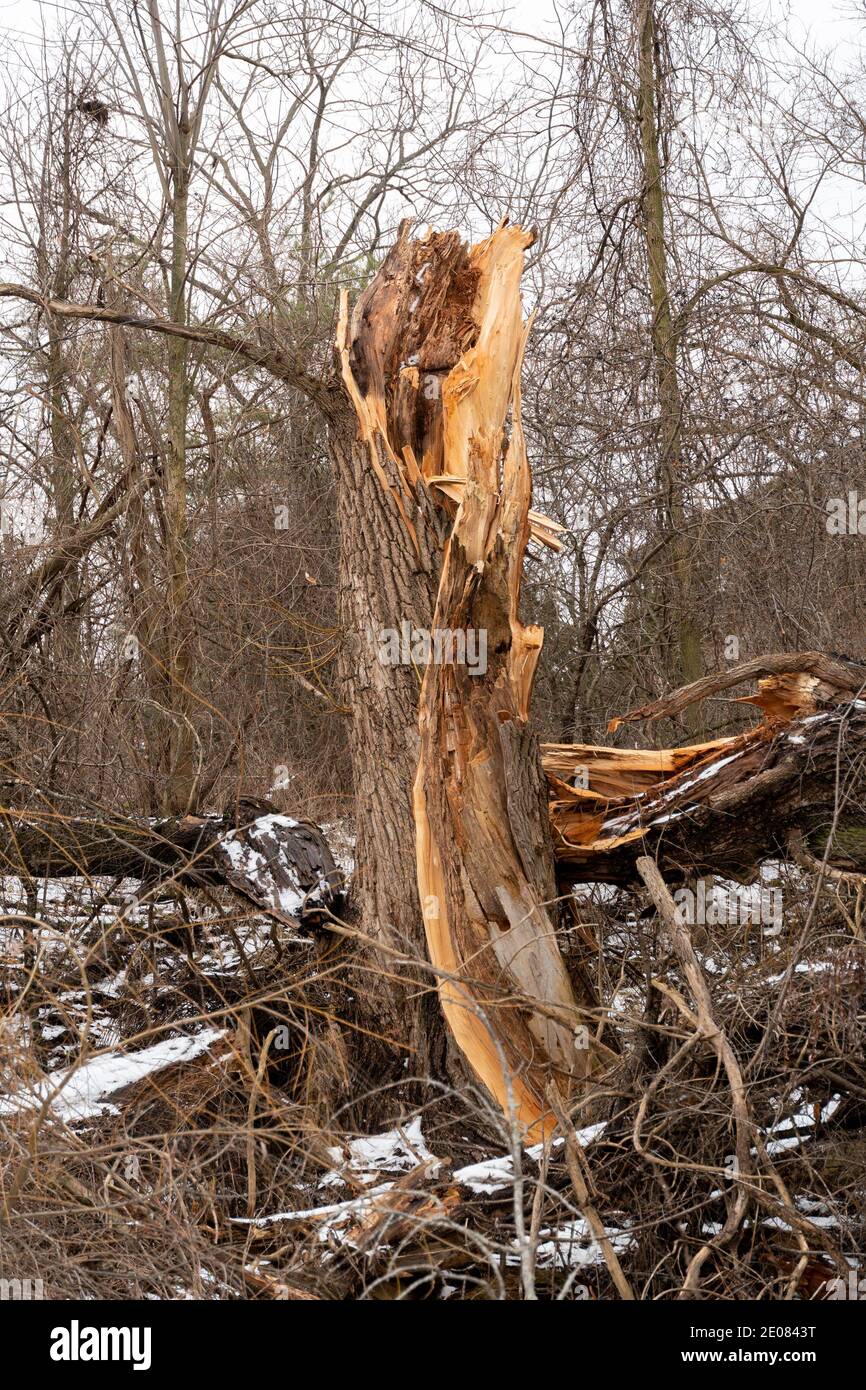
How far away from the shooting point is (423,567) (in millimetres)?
4715

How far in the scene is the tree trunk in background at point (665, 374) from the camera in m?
7.89

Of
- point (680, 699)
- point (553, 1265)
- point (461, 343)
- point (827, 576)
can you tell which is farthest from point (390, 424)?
point (827, 576)

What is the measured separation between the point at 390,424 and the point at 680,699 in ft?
5.14

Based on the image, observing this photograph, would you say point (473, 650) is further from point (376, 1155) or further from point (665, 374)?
point (665, 374)

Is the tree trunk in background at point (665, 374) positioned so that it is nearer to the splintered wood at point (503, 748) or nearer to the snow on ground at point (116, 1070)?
the splintered wood at point (503, 748)

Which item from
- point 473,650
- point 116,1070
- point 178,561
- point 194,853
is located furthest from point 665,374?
point 116,1070

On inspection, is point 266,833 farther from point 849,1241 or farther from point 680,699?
point 849,1241

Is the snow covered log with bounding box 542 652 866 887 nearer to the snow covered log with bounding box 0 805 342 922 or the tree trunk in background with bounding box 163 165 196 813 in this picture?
the snow covered log with bounding box 0 805 342 922

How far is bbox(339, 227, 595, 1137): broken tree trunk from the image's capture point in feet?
13.6

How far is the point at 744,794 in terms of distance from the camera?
4203mm

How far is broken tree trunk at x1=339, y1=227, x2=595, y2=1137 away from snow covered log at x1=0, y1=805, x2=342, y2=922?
0.34 m

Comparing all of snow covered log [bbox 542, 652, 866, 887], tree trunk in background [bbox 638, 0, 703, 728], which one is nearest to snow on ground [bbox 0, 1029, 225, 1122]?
snow covered log [bbox 542, 652, 866, 887]

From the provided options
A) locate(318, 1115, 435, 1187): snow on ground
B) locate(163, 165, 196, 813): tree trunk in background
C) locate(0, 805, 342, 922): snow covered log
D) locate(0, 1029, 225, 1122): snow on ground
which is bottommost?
locate(318, 1115, 435, 1187): snow on ground

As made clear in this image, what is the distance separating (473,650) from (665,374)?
4.38 meters
